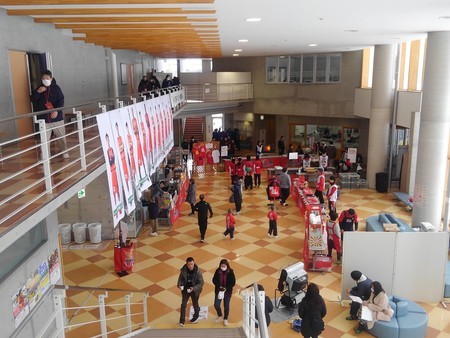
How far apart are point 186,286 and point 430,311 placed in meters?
5.61

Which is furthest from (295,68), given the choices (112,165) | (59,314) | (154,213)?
(59,314)

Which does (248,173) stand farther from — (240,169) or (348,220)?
(348,220)

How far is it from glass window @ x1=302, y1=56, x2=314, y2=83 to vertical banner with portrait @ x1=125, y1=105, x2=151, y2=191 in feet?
65.2

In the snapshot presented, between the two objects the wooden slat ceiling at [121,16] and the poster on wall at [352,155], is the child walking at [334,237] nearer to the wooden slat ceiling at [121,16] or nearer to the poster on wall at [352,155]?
the wooden slat ceiling at [121,16]

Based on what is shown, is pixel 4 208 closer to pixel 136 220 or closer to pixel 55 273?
pixel 55 273

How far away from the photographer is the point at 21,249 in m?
6.91

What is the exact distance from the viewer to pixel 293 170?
2194cm

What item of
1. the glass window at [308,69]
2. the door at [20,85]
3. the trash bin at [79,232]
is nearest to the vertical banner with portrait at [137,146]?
the door at [20,85]

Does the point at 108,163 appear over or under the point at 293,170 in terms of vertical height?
over

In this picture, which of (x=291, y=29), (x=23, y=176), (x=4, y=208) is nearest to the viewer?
(x=4, y=208)

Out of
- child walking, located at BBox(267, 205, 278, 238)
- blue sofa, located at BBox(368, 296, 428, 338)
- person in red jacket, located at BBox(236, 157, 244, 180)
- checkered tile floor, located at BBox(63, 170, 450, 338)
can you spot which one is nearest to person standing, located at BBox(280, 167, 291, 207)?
checkered tile floor, located at BBox(63, 170, 450, 338)

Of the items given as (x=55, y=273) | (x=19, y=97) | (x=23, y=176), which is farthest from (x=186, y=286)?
(x=19, y=97)

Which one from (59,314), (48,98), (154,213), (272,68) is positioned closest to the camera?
(59,314)

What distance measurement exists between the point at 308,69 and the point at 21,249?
2393 cm
